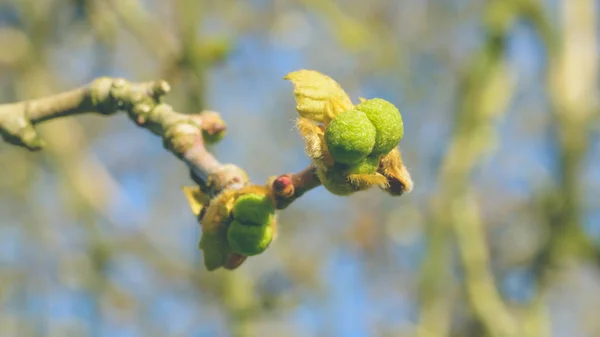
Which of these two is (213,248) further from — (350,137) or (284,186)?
(350,137)

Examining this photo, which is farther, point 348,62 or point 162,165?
point 162,165

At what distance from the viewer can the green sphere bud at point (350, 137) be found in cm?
118

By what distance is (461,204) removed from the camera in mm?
4961

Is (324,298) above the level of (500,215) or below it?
below

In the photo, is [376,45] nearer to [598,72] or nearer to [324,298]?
[598,72]

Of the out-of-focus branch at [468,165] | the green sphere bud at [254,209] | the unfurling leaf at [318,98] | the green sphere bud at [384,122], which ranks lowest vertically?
the green sphere bud at [254,209]

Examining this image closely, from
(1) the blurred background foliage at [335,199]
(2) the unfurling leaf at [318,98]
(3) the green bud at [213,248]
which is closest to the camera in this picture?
(2) the unfurling leaf at [318,98]

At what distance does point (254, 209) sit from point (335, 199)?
22.4ft

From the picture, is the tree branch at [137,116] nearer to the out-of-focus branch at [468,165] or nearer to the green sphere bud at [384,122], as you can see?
the green sphere bud at [384,122]

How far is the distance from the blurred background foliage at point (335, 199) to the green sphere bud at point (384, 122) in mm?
1872

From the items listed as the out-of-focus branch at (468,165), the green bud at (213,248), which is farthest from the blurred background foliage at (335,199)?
the green bud at (213,248)

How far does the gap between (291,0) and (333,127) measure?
515cm

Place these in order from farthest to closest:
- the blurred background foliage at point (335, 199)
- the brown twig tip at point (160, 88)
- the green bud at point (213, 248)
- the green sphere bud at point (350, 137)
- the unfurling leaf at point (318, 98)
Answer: the blurred background foliage at point (335, 199)
the brown twig tip at point (160, 88)
the green bud at point (213, 248)
the unfurling leaf at point (318, 98)
the green sphere bud at point (350, 137)

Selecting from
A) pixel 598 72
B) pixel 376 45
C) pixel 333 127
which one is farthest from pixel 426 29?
pixel 333 127
